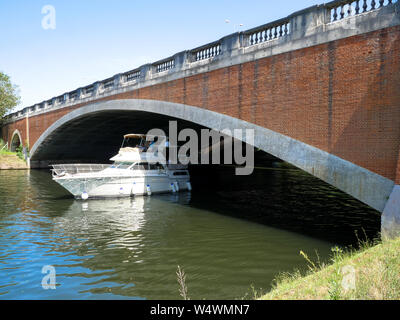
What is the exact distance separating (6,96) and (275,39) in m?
47.9

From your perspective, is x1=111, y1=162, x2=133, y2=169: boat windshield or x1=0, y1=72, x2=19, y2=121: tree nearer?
x1=111, y1=162, x2=133, y2=169: boat windshield

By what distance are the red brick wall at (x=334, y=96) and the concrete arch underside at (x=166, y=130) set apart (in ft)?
0.85

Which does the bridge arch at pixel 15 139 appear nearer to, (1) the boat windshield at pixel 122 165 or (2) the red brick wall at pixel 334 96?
(1) the boat windshield at pixel 122 165

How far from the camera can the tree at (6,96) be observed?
4700cm

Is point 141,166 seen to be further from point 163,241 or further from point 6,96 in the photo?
point 6,96

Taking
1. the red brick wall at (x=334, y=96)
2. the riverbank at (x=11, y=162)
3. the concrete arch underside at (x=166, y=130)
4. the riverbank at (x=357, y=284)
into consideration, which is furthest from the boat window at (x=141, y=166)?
the riverbank at (x=11, y=162)

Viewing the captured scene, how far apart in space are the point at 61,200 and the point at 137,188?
12.4 feet

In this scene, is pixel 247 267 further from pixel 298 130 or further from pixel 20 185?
pixel 20 185

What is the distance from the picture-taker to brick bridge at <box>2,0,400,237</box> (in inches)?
324

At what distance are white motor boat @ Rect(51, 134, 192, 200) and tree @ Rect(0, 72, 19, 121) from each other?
36852 millimetres

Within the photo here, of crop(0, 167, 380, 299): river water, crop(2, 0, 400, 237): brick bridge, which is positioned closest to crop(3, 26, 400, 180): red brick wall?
crop(2, 0, 400, 237): brick bridge

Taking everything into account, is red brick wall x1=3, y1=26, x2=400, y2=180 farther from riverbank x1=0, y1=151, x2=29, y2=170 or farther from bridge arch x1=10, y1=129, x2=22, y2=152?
bridge arch x1=10, y1=129, x2=22, y2=152
